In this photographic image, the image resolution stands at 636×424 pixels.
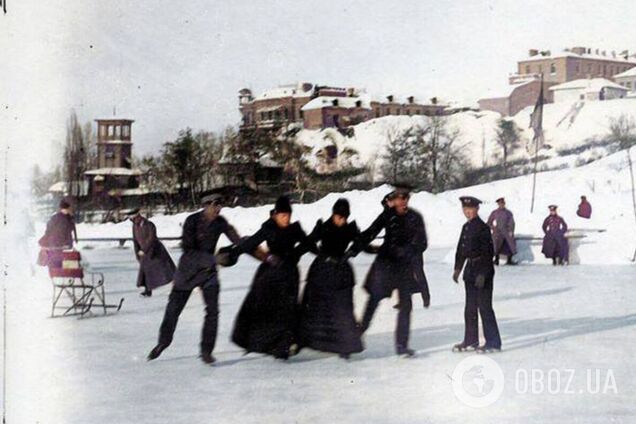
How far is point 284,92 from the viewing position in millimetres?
5898

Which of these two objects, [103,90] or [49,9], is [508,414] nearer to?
[103,90]

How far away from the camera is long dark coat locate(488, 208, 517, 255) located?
19.3ft

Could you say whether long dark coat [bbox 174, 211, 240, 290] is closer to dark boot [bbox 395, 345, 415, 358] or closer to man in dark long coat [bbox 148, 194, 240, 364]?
man in dark long coat [bbox 148, 194, 240, 364]

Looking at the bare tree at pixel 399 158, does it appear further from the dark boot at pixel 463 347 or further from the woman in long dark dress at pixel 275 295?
the dark boot at pixel 463 347

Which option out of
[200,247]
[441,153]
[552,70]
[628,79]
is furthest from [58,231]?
[628,79]

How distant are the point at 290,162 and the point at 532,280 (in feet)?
5.15

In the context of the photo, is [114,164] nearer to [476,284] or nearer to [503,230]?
[476,284]

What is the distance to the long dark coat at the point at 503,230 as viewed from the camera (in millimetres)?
5895

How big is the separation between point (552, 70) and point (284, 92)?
5.26ft

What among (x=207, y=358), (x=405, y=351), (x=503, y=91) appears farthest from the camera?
(x=503, y=91)

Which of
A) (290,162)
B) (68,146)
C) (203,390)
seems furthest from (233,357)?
(68,146)

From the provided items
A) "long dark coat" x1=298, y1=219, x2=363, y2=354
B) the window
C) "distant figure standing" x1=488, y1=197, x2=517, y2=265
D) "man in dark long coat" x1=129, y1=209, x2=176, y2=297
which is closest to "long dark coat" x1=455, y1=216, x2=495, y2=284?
"distant figure standing" x1=488, y1=197, x2=517, y2=265

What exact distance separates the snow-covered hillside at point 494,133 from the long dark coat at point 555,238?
332 millimetres

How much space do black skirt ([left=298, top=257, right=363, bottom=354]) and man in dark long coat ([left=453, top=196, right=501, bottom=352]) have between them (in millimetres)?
609
